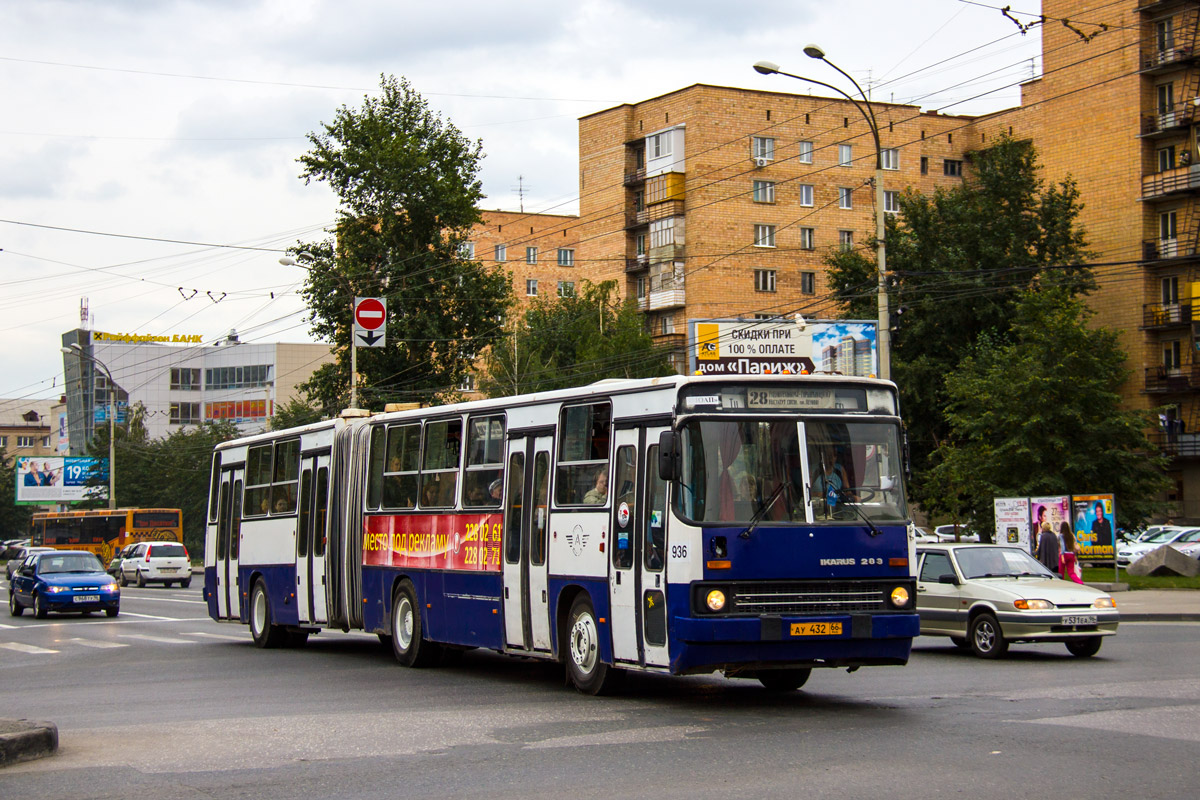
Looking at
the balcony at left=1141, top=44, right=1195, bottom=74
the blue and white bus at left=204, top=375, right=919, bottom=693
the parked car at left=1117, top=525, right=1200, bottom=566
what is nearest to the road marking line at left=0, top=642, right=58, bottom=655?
the blue and white bus at left=204, top=375, right=919, bottom=693

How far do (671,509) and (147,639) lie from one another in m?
15.6

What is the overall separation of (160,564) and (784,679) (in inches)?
1753

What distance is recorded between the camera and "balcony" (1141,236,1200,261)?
188 feet

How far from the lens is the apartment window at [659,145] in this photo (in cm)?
7262

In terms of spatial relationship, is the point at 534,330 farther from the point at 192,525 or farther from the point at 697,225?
the point at 192,525

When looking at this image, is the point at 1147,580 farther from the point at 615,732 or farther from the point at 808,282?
the point at 808,282

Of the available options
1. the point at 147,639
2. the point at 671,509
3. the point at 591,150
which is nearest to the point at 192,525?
the point at 591,150

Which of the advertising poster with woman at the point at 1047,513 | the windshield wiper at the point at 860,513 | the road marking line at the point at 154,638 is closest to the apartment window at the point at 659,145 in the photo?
the advertising poster with woman at the point at 1047,513

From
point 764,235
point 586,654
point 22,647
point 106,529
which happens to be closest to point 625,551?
point 586,654

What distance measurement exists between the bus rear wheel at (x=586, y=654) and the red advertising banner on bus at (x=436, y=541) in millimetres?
1832

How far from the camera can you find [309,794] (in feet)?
28.0

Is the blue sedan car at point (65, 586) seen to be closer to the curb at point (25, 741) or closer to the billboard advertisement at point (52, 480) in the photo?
the curb at point (25, 741)

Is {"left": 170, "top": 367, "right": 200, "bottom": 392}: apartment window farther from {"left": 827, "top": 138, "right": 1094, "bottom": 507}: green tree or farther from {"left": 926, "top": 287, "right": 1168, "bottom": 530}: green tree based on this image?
{"left": 926, "top": 287, "right": 1168, "bottom": 530}: green tree

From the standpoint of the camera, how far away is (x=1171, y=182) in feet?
189
